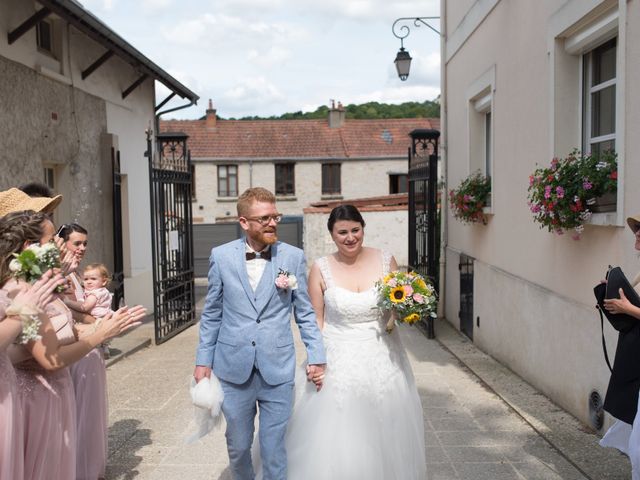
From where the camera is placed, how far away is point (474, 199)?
9.42 metres

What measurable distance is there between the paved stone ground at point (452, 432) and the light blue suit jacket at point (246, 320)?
1393 millimetres

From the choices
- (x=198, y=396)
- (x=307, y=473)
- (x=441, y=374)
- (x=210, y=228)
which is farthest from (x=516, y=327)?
(x=210, y=228)

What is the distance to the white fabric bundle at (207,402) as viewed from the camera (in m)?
3.96

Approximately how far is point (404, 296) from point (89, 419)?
2377 millimetres

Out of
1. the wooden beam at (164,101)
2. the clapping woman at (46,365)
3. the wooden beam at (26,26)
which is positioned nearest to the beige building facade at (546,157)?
the clapping woman at (46,365)

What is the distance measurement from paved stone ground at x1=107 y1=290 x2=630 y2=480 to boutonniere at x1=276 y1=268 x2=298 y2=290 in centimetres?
184

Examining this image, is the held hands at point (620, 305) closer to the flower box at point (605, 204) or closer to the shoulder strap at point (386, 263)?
the shoulder strap at point (386, 263)

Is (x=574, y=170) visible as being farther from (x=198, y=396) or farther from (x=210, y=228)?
(x=210, y=228)

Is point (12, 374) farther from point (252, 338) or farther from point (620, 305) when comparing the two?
point (620, 305)

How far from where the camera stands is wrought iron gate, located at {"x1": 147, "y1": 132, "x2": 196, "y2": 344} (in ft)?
34.6

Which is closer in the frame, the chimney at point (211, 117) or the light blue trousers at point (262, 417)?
the light blue trousers at point (262, 417)

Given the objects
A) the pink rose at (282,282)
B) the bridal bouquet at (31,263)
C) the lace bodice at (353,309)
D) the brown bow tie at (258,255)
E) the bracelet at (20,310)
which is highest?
the bridal bouquet at (31,263)

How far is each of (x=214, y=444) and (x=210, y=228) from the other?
2150cm

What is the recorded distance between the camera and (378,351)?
4504 mm
